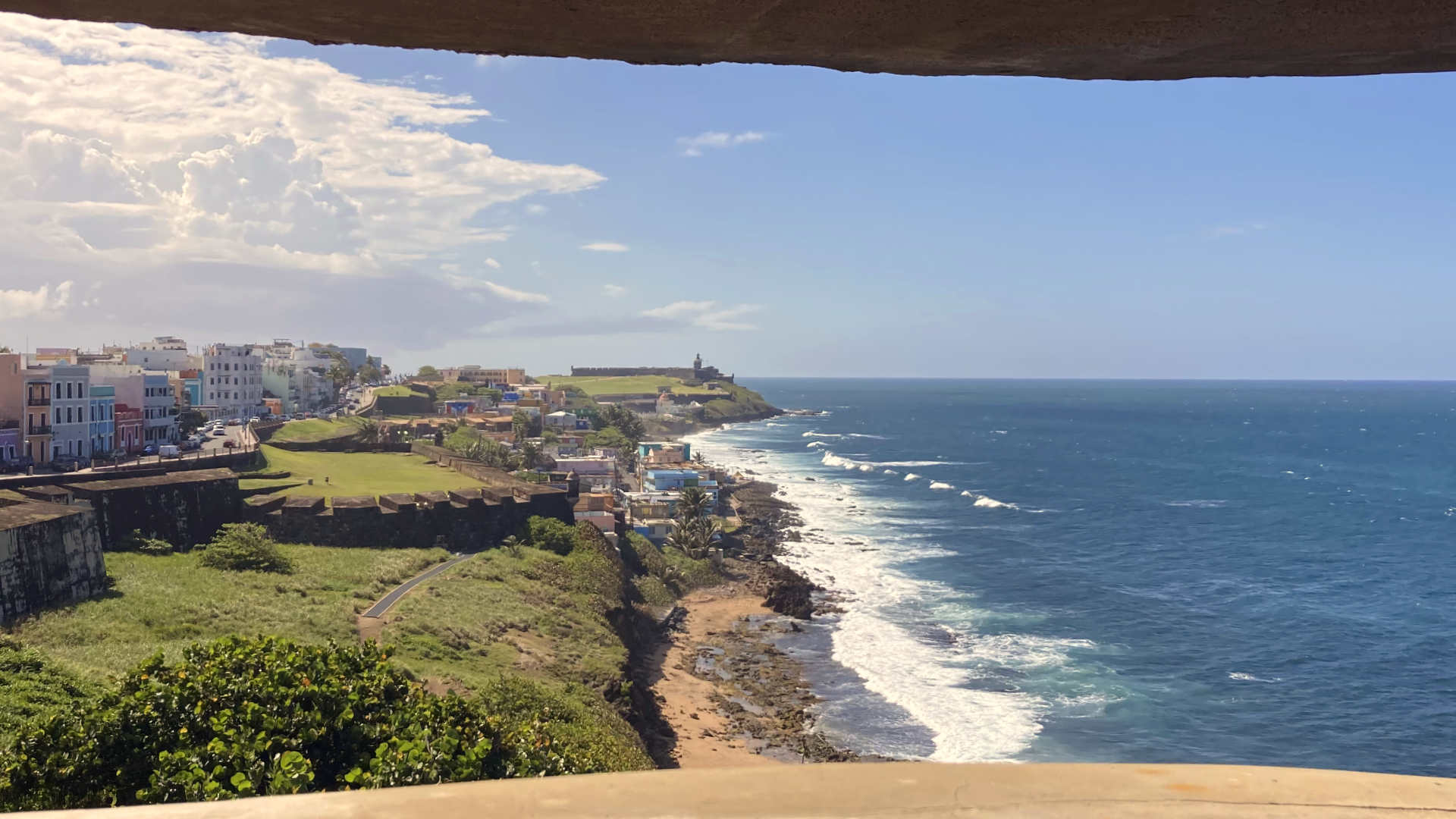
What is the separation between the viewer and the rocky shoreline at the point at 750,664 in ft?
83.3

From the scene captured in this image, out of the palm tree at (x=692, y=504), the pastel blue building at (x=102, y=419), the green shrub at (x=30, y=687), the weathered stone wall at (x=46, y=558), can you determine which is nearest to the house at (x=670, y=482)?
the palm tree at (x=692, y=504)

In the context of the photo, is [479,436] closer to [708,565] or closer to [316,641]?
[708,565]

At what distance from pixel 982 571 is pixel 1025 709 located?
59.5 ft

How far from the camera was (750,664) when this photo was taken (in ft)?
107

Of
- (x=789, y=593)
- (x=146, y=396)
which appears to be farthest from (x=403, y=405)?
(x=789, y=593)

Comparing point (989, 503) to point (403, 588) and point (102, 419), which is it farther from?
point (102, 419)

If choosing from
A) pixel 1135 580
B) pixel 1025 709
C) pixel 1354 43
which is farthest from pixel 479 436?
pixel 1354 43

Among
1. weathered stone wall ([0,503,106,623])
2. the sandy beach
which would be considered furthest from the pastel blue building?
the sandy beach

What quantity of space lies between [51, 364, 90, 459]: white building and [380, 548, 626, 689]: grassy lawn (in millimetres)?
17883

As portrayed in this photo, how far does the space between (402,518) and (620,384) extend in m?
136

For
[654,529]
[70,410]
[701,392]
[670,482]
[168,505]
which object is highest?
[70,410]

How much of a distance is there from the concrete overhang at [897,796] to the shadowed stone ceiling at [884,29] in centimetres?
183

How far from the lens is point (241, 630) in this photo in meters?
22.3

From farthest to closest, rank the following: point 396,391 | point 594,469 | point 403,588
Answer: point 396,391
point 594,469
point 403,588
